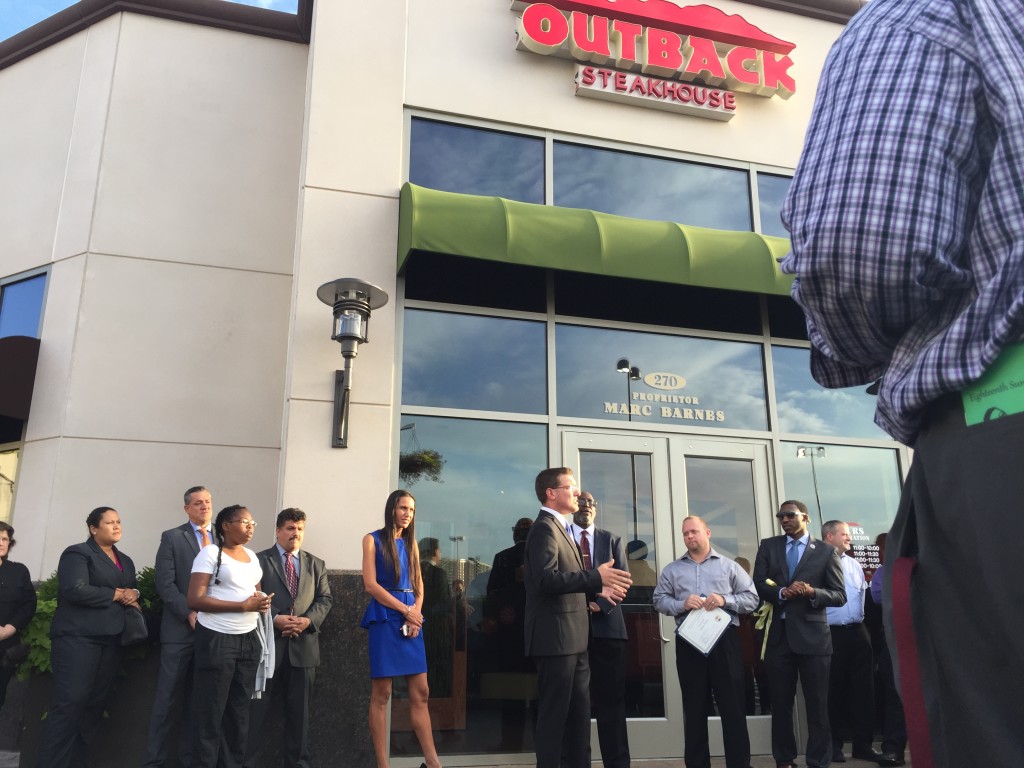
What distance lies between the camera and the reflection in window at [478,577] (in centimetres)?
722

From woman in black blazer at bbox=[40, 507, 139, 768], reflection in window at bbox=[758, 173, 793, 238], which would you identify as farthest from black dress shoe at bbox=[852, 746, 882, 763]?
woman in black blazer at bbox=[40, 507, 139, 768]

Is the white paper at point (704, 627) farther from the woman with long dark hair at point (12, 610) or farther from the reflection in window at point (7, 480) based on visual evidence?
the reflection in window at point (7, 480)

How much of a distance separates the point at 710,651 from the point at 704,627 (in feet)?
0.60

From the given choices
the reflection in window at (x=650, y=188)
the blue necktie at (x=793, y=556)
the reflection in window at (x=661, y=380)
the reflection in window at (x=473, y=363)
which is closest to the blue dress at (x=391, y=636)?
the reflection in window at (x=473, y=363)

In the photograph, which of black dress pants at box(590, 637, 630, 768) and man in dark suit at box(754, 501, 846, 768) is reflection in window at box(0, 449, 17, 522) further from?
man in dark suit at box(754, 501, 846, 768)

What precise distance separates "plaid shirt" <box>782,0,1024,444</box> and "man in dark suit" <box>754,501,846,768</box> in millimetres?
6096

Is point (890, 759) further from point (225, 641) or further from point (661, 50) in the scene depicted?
point (661, 50)

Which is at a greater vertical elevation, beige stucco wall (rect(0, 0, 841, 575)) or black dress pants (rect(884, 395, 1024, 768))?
beige stucco wall (rect(0, 0, 841, 575))

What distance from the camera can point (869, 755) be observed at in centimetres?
755

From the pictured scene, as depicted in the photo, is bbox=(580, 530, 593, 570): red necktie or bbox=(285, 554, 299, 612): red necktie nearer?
bbox=(285, 554, 299, 612): red necktie

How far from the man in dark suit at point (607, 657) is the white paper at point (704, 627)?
1.69ft

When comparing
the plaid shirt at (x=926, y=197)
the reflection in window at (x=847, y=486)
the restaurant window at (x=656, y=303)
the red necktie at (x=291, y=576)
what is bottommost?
the red necktie at (x=291, y=576)

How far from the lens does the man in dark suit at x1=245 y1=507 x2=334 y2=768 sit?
6.31 metres

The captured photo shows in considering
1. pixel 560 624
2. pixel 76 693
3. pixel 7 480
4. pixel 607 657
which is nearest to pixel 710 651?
pixel 607 657
